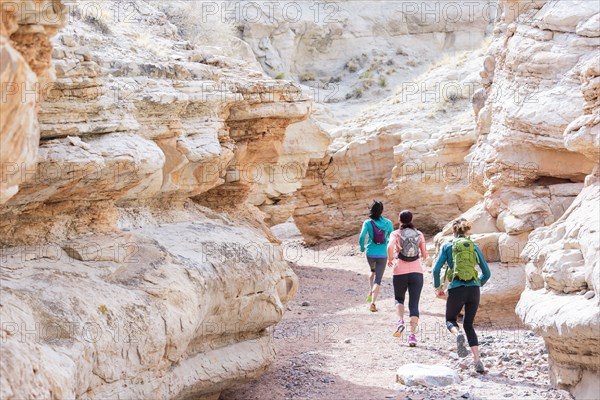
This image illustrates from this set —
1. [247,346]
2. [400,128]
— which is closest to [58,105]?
[247,346]

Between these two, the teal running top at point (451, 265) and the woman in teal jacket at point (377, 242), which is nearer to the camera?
the teal running top at point (451, 265)

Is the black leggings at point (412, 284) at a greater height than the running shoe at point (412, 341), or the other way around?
the black leggings at point (412, 284)

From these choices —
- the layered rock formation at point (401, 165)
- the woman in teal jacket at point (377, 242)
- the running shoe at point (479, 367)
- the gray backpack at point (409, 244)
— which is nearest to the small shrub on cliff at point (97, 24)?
the gray backpack at point (409, 244)

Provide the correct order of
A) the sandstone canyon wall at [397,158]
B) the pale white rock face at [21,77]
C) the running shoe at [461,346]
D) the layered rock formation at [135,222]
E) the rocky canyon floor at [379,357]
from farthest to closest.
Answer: the sandstone canyon wall at [397,158] → the running shoe at [461,346] → the rocky canyon floor at [379,357] → the layered rock formation at [135,222] → the pale white rock face at [21,77]

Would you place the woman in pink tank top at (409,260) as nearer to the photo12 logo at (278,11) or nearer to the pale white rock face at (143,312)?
the pale white rock face at (143,312)

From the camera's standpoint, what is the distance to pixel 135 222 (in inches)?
333

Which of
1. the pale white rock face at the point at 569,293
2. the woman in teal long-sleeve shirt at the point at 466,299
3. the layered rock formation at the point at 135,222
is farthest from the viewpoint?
the woman in teal long-sleeve shirt at the point at 466,299

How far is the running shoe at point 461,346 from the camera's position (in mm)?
9461

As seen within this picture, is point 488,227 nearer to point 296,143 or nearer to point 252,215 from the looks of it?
point 252,215

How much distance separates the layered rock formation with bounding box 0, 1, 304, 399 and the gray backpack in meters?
1.50

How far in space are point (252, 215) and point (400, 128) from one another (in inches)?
448

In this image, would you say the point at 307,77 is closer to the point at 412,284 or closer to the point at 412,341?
the point at 412,284

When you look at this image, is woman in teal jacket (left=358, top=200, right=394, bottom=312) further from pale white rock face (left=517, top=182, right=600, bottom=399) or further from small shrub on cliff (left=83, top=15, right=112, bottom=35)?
small shrub on cliff (left=83, top=15, right=112, bottom=35)

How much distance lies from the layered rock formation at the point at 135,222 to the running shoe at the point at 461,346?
204 centimetres
